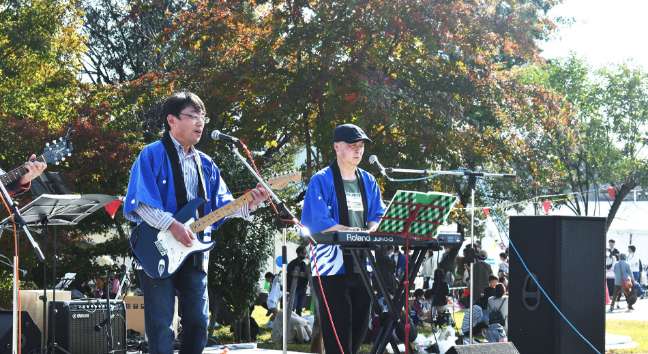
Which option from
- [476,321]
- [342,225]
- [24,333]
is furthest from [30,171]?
[476,321]

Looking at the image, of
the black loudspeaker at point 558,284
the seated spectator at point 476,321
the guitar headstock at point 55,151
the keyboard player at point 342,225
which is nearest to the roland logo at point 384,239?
the keyboard player at point 342,225

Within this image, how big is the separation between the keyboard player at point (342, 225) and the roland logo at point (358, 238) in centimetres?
40

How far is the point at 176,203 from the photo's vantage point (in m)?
5.19

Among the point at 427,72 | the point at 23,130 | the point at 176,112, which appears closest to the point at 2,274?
the point at 23,130

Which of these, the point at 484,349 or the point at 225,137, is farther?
the point at 484,349

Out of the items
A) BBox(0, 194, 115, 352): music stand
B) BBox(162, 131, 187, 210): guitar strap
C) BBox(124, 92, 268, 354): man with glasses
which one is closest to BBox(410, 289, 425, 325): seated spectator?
BBox(0, 194, 115, 352): music stand

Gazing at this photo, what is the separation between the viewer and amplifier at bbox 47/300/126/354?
1035cm

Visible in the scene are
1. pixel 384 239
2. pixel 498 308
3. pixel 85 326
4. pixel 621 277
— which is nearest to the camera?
pixel 384 239

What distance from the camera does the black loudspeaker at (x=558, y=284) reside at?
24.3ft

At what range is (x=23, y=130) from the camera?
1412 cm

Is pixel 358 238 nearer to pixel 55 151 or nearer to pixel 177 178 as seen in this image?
pixel 177 178

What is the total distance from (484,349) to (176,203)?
7.40 ft

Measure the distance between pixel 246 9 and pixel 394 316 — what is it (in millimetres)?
8789

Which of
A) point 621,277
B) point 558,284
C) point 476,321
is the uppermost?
point 558,284
